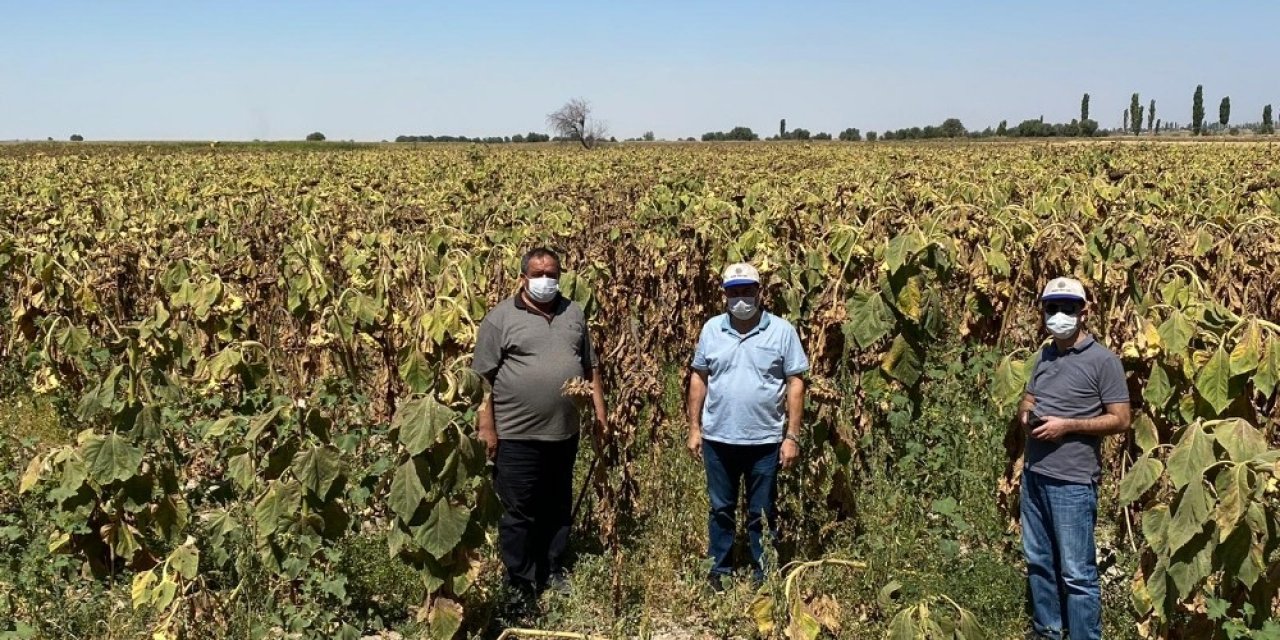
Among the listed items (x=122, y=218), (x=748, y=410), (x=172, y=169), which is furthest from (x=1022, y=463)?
(x=172, y=169)

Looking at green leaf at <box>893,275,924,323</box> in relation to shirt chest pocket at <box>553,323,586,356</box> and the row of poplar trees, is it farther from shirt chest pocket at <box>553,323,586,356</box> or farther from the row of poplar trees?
the row of poplar trees

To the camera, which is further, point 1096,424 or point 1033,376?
point 1033,376

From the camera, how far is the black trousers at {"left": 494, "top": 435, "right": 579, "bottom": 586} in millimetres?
4387

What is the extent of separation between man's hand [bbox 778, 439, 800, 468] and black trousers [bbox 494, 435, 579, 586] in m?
0.96

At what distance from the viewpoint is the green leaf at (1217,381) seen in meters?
3.31

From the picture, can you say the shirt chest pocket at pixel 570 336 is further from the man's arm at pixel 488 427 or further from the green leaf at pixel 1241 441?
the green leaf at pixel 1241 441

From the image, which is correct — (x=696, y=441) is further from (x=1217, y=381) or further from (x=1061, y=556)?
(x=1217, y=381)

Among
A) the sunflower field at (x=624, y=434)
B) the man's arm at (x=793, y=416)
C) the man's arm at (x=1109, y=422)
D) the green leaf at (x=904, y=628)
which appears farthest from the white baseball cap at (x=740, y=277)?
the green leaf at (x=904, y=628)

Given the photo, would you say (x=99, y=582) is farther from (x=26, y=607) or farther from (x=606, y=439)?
(x=606, y=439)

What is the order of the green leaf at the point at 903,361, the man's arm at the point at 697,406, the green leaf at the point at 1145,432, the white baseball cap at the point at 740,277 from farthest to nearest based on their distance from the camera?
the green leaf at the point at 903,361 → the man's arm at the point at 697,406 → the white baseball cap at the point at 740,277 → the green leaf at the point at 1145,432

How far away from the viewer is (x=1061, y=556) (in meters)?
3.74

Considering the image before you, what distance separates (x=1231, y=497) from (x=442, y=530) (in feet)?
8.16

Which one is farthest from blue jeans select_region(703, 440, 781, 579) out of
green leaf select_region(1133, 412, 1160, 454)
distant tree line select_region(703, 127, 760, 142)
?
distant tree line select_region(703, 127, 760, 142)

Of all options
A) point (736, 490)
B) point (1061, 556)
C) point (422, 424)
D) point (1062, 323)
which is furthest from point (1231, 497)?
point (422, 424)
